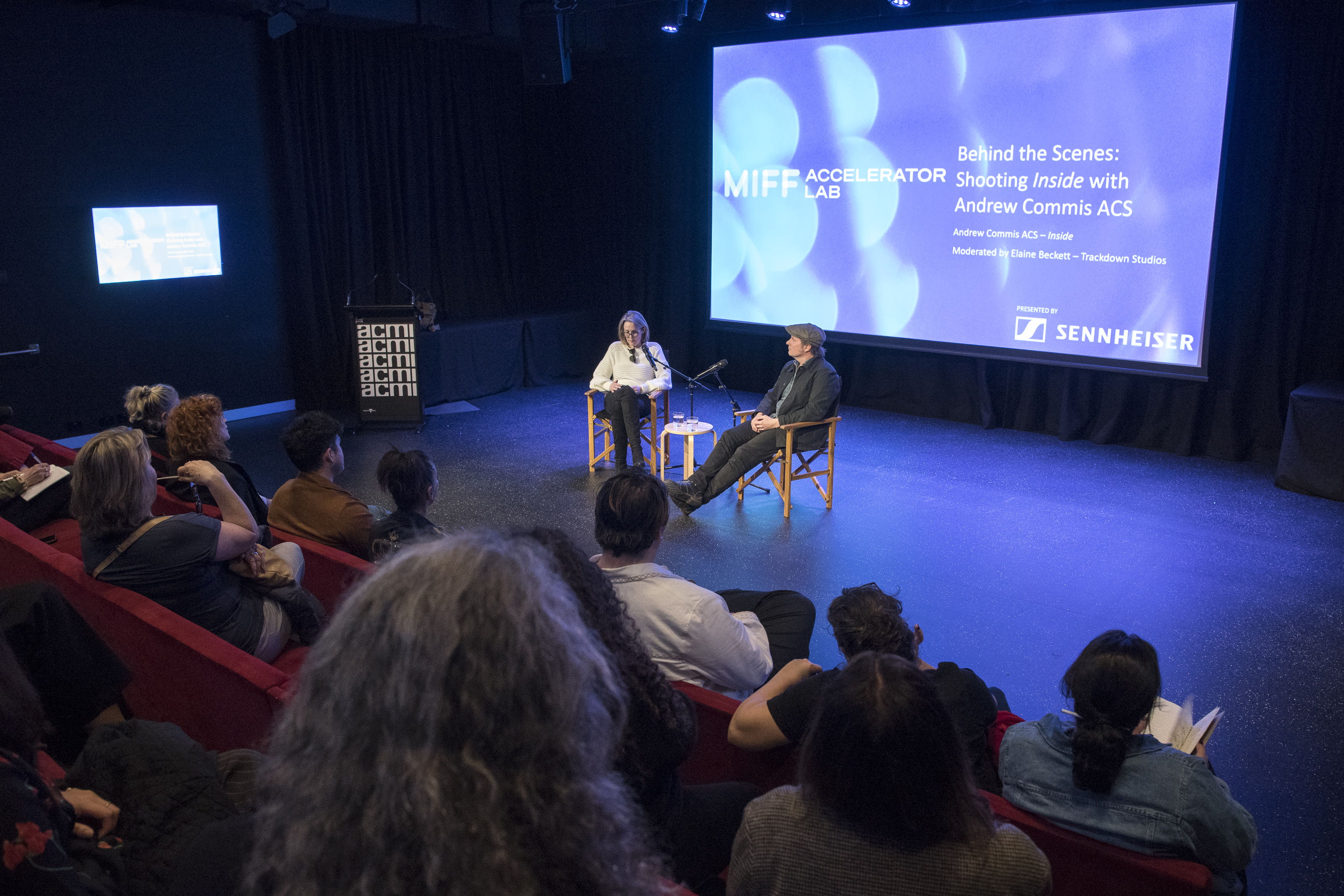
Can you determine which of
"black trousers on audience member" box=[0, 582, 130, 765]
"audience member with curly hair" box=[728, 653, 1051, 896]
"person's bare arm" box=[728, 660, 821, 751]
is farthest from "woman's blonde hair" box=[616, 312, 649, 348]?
"audience member with curly hair" box=[728, 653, 1051, 896]

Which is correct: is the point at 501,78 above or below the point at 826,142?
above

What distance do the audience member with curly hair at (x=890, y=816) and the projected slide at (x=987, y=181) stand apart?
5.70 meters

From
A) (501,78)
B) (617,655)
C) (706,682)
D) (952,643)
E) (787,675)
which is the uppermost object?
(501,78)

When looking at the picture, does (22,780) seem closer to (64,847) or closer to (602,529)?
(64,847)

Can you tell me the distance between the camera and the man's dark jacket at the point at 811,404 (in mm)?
5539

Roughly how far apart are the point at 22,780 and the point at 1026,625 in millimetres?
3571

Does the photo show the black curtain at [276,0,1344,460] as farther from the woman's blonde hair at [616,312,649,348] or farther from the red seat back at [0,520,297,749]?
the red seat back at [0,520,297,749]

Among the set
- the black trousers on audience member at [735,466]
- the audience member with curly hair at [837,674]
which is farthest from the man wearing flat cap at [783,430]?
the audience member with curly hair at [837,674]

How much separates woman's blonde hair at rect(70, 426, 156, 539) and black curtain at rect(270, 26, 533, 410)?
19.7 feet

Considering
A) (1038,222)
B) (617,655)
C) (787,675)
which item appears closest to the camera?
(617,655)

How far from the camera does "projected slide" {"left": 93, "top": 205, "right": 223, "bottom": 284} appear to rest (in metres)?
7.03

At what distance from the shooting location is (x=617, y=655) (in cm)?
155

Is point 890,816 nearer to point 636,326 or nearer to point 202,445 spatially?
point 202,445

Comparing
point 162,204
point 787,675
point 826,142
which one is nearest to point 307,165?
point 162,204
